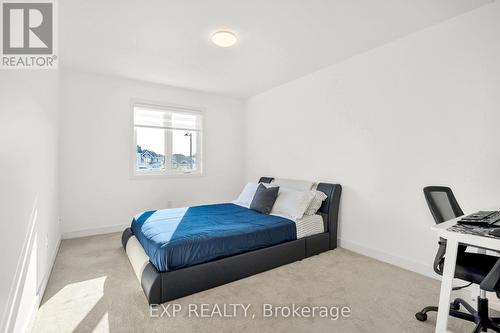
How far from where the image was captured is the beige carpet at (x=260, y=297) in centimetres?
181

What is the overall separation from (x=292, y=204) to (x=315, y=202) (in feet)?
1.15

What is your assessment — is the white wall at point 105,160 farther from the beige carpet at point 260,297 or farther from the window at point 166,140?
the beige carpet at point 260,297

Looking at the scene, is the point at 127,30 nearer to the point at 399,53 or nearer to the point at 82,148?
the point at 82,148

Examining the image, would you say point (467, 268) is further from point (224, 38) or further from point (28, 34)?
point (28, 34)

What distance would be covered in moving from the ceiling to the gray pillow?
6.10 ft

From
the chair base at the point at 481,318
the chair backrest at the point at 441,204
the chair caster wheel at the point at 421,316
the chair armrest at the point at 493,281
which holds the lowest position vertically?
the chair caster wheel at the point at 421,316

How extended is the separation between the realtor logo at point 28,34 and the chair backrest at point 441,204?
3.01m

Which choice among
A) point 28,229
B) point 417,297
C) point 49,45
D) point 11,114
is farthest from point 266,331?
point 49,45

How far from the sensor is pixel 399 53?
2.82 meters

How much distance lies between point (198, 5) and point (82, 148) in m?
2.99

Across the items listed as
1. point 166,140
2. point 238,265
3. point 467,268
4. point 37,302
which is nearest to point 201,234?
point 238,265

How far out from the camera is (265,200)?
3.49 metres

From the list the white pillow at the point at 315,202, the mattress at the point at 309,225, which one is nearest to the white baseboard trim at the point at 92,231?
the mattress at the point at 309,225

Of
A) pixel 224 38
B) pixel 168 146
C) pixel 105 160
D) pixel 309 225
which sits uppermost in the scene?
pixel 224 38
